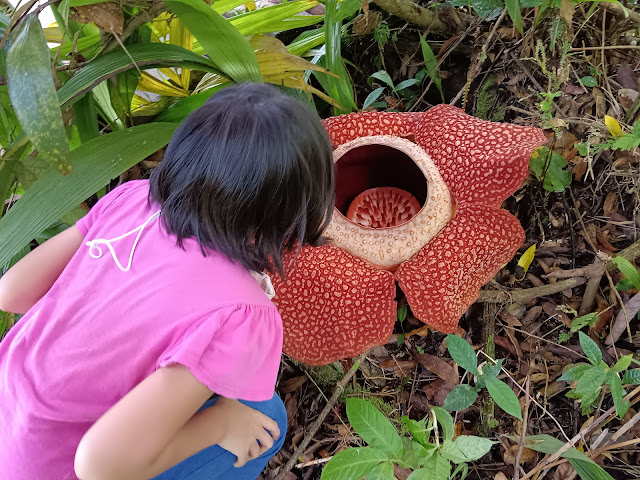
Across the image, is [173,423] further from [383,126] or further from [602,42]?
[602,42]

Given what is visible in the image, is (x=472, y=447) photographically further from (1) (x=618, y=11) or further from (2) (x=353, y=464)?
(1) (x=618, y=11)

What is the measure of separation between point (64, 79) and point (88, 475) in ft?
2.71

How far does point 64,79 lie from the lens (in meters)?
1.12

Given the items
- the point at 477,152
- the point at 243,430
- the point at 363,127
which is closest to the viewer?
the point at 243,430

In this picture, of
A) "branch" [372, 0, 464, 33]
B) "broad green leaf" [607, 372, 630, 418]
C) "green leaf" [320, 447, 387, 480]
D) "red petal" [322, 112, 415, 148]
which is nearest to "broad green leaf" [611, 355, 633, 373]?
"broad green leaf" [607, 372, 630, 418]

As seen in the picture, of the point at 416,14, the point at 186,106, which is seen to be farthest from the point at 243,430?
the point at 416,14

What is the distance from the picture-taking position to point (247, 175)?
717 mm

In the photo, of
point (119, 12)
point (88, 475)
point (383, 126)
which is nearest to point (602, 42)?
point (383, 126)

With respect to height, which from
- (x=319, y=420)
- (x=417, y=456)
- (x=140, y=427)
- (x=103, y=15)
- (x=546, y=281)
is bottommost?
(x=319, y=420)

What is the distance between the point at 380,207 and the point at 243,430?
618 mm

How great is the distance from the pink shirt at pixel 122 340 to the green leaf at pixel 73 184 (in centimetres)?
16

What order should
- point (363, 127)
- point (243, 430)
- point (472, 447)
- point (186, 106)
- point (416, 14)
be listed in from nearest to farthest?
1. point (472, 447)
2. point (243, 430)
3. point (363, 127)
4. point (186, 106)
5. point (416, 14)

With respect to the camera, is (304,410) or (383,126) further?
(304,410)

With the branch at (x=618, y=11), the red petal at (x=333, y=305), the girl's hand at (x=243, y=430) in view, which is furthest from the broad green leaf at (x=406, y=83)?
the girl's hand at (x=243, y=430)
